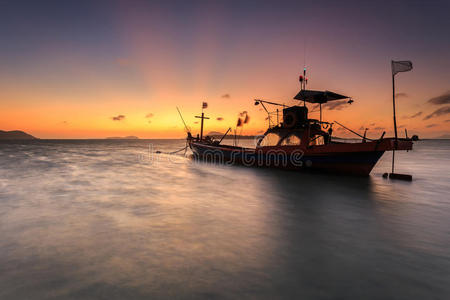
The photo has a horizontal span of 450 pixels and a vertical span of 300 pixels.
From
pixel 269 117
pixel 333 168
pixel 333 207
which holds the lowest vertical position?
pixel 333 207

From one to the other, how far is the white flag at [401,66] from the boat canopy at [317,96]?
12.4 feet

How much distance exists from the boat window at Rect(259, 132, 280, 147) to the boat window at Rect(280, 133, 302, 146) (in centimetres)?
65

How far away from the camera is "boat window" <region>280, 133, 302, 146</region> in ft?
54.4

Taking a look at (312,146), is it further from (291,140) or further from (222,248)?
(222,248)

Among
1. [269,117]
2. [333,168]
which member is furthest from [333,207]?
[269,117]

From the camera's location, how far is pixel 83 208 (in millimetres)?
7984

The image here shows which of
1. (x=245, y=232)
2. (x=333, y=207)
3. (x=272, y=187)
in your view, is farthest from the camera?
(x=272, y=187)

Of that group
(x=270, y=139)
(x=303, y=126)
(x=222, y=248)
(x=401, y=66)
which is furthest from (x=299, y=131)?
(x=222, y=248)

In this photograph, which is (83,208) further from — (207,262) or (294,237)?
(294,237)

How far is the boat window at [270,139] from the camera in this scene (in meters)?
18.2

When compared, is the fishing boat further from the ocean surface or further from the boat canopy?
the ocean surface

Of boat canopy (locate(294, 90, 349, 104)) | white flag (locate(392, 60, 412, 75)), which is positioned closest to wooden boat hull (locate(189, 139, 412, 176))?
boat canopy (locate(294, 90, 349, 104))

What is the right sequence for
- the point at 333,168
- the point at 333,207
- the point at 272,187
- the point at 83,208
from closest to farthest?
1. the point at 83,208
2. the point at 333,207
3. the point at 272,187
4. the point at 333,168

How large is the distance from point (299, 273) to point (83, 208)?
7.81 m
